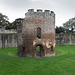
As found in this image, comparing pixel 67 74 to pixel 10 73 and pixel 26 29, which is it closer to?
pixel 10 73

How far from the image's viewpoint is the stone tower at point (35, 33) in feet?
62.0

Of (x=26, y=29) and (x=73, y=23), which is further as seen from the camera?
(x=73, y=23)

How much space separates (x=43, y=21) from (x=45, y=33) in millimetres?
1780

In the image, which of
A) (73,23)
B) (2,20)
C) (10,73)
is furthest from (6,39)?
(73,23)

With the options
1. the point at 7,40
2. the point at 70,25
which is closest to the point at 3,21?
the point at 7,40

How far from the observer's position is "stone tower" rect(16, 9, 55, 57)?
18.9 metres

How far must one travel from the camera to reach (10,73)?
405 inches

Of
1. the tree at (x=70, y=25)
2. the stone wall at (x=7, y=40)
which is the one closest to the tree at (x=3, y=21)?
the stone wall at (x=7, y=40)

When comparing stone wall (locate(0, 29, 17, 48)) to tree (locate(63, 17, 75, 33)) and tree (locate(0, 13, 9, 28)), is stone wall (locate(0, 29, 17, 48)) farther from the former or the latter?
tree (locate(63, 17, 75, 33))

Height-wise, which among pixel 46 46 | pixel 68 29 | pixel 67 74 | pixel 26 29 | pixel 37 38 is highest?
pixel 68 29

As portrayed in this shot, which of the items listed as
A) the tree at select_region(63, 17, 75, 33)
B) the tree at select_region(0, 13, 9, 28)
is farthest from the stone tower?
the tree at select_region(63, 17, 75, 33)

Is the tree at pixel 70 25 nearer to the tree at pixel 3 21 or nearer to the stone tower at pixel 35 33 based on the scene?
the tree at pixel 3 21

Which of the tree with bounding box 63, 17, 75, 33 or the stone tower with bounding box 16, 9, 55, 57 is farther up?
the tree with bounding box 63, 17, 75, 33

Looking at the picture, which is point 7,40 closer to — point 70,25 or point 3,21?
point 3,21
